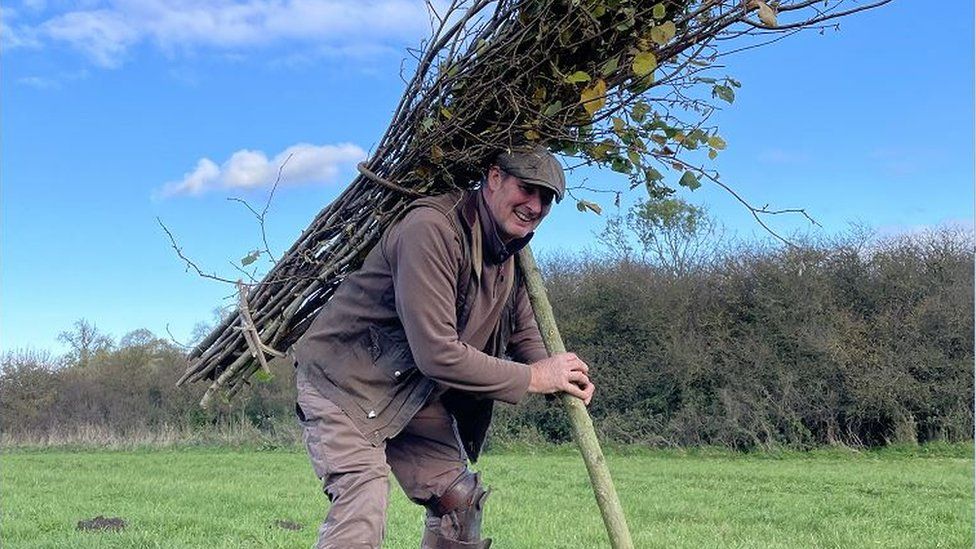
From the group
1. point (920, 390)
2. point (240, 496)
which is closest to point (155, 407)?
point (240, 496)

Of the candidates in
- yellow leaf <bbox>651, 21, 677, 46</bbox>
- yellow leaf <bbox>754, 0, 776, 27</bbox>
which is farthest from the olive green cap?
yellow leaf <bbox>754, 0, 776, 27</bbox>

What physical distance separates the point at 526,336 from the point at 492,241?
0.80 metres

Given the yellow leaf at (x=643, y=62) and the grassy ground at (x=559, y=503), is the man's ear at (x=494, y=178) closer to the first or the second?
the yellow leaf at (x=643, y=62)

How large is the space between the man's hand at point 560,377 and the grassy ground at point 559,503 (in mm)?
3940

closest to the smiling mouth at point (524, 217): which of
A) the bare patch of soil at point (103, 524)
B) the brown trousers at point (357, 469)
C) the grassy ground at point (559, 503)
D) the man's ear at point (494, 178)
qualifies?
the man's ear at point (494, 178)

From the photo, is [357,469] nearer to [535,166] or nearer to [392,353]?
[392,353]

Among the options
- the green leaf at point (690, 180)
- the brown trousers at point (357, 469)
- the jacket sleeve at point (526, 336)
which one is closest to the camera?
the brown trousers at point (357, 469)

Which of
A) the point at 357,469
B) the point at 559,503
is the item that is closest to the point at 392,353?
the point at 357,469

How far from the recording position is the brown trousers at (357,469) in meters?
3.71

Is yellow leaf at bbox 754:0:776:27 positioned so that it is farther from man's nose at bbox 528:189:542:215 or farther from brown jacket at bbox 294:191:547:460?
brown jacket at bbox 294:191:547:460

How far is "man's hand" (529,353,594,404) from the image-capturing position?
375 cm

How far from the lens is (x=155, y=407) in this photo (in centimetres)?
2831

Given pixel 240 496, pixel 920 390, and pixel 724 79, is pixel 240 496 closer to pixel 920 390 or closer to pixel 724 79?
pixel 724 79

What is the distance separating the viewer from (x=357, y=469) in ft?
12.4
